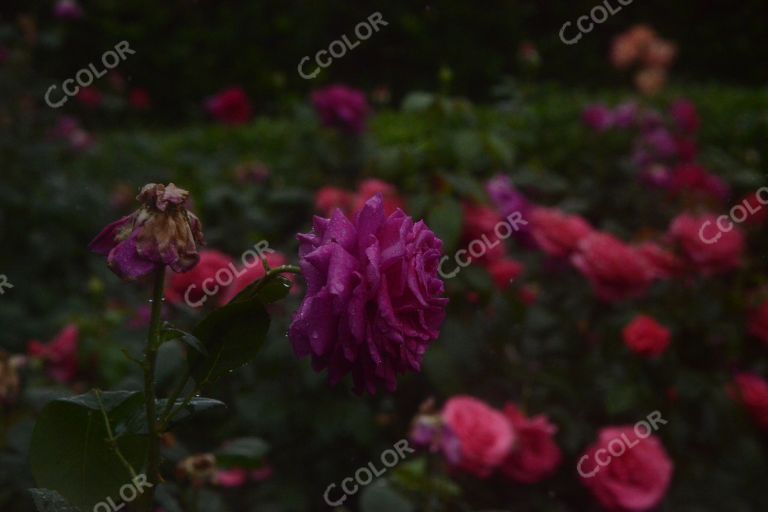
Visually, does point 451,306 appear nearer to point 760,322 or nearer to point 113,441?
point 760,322

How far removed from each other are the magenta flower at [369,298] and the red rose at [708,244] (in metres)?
1.27

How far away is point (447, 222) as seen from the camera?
1559mm

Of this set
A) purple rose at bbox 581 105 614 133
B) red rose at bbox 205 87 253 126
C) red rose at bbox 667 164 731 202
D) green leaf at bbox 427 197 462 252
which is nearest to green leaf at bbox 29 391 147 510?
green leaf at bbox 427 197 462 252

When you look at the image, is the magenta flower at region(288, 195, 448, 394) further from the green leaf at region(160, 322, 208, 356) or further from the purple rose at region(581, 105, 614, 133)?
the purple rose at region(581, 105, 614, 133)

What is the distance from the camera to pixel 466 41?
22.2 ft

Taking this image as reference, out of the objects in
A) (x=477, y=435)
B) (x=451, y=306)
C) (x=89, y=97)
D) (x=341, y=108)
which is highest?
(x=89, y=97)

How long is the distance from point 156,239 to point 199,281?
829 millimetres

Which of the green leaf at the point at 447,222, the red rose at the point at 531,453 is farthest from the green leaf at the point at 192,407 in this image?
the green leaf at the point at 447,222

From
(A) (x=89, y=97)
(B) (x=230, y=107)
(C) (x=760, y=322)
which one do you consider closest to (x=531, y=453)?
(C) (x=760, y=322)

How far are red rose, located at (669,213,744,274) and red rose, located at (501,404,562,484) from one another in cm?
57

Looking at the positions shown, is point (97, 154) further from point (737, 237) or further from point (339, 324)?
point (339, 324)

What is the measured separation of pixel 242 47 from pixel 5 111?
3.97 metres

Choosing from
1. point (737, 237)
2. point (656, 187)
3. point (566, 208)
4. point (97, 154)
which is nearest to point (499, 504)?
point (737, 237)

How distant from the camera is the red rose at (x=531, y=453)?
1308 millimetres
